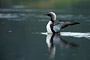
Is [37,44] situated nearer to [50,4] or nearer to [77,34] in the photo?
[77,34]

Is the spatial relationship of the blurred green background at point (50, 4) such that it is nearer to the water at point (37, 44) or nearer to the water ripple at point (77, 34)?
the water at point (37, 44)

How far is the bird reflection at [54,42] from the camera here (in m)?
15.9

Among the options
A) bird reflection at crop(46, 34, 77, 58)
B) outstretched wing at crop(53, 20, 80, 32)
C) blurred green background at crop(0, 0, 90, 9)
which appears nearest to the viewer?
bird reflection at crop(46, 34, 77, 58)

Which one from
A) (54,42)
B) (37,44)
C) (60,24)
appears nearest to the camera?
(37,44)

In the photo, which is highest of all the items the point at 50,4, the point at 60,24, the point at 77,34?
the point at 60,24

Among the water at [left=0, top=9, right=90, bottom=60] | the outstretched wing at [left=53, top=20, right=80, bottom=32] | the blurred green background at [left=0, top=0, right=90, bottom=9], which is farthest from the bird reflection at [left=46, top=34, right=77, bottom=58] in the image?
the blurred green background at [left=0, top=0, right=90, bottom=9]

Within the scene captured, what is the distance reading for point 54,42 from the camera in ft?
58.7

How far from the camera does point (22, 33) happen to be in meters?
21.0

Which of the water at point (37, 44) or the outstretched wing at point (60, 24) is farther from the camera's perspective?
the outstretched wing at point (60, 24)

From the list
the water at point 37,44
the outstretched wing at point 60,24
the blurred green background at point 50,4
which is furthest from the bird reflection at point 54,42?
the blurred green background at point 50,4

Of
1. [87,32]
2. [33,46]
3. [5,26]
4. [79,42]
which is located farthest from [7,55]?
[5,26]

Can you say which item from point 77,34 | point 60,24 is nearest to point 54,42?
point 77,34

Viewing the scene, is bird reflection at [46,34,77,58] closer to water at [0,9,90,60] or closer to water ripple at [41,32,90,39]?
water at [0,9,90,60]

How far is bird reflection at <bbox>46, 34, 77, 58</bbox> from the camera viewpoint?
15.9 m
